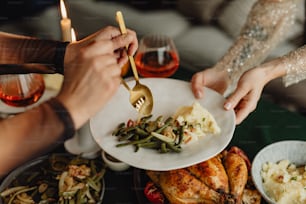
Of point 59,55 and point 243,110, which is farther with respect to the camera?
point 243,110

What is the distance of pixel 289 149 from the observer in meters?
1.41

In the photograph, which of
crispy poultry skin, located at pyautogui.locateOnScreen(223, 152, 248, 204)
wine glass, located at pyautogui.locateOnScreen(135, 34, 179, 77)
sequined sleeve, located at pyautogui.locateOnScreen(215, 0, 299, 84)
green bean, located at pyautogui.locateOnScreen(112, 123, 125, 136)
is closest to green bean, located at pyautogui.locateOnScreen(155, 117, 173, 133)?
green bean, located at pyautogui.locateOnScreen(112, 123, 125, 136)

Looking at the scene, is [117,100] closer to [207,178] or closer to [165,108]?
[165,108]

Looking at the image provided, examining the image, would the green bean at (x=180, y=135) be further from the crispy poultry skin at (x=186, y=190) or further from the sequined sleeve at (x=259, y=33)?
the sequined sleeve at (x=259, y=33)

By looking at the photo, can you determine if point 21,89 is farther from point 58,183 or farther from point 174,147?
point 174,147

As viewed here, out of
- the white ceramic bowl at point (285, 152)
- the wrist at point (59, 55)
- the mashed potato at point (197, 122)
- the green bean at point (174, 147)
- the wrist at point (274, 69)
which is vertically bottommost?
the white ceramic bowl at point (285, 152)

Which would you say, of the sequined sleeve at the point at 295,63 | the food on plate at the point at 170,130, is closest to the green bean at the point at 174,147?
the food on plate at the point at 170,130

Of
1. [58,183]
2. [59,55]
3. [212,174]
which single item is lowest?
[58,183]

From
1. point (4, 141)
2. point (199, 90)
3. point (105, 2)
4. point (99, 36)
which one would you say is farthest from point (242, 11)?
point (4, 141)

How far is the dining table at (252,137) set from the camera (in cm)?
Result: 140

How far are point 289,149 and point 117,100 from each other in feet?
1.88

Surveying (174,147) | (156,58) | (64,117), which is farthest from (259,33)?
(64,117)

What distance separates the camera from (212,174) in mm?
1288

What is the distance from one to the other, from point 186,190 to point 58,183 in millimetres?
393
